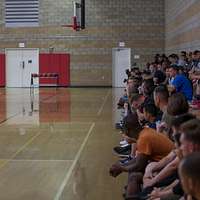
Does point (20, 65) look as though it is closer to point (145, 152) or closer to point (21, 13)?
point (21, 13)

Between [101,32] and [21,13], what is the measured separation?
516cm

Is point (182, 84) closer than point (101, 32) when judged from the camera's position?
Yes

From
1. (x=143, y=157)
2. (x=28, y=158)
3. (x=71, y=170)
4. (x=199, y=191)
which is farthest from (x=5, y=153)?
(x=199, y=191)

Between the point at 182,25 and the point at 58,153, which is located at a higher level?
the point at 182,25

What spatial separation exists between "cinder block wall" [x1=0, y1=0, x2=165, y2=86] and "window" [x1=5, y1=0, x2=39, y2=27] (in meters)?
0.34

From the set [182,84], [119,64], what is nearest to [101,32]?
[119,64]

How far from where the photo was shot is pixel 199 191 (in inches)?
93.0

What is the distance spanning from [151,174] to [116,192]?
5.94ft

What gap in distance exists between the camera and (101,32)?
3103 centimetres

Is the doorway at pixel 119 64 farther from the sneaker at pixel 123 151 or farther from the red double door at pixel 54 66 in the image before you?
the sneaker at pixel 123 151

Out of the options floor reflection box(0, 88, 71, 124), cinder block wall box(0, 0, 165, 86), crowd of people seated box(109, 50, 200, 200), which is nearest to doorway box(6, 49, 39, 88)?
cinder block wall box(0, 0, 165, 86)

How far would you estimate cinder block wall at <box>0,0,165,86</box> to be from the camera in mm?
30969

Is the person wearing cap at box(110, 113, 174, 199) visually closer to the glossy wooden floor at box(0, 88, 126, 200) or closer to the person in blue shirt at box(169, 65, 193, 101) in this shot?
the glossy wooden floor at box(0, 88, 126, 200)

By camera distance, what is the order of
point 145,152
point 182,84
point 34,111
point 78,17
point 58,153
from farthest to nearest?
point 78,17, point 34,111, point 182,84, point 58,153, point 145,152
